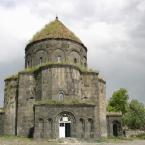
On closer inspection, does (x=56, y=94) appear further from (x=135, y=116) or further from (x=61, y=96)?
(x=135, y=116)

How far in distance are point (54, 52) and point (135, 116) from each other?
1191 inches

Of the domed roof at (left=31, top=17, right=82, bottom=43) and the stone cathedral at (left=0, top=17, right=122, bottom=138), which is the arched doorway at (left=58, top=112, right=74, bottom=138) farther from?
the domed roof at (left=31, top=17, right=82, bottom=43)

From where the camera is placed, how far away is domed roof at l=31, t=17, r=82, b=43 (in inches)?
1479

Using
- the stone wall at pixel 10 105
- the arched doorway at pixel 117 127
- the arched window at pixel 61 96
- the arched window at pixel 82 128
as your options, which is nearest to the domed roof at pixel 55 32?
the stone wall at pixel 10 105

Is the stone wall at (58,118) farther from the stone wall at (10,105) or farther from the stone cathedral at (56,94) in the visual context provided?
the stone wall at (10,105)

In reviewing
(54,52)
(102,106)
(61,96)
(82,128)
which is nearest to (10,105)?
(61,96)

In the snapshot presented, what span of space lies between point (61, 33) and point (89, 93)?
7.82 m

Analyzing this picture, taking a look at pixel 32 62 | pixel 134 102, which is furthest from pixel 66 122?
pixel 134 102

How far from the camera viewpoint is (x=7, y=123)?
3544cm

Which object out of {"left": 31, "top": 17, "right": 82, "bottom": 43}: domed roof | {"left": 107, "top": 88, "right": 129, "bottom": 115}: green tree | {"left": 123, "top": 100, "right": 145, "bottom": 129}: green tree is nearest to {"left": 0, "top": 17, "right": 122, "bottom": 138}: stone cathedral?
{"left": 31, "top": 17, "right": 82, "bottom": 43}: domed roof

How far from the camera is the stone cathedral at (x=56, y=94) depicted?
30.2 metres

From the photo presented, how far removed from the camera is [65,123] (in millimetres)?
30484

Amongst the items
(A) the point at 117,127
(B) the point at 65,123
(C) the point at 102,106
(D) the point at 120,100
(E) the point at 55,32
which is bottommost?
(A) the point at 117,127

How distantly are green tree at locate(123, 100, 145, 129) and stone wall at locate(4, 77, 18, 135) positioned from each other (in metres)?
29.5
